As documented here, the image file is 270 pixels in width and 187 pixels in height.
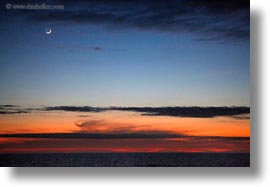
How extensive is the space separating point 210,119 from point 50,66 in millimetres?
1290

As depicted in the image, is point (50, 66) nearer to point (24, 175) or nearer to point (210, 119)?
point (24, 175)

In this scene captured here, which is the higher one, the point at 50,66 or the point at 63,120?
the point at 50,66

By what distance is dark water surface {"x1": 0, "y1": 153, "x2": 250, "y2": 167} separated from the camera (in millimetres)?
3133

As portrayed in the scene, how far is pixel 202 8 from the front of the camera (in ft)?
10.7

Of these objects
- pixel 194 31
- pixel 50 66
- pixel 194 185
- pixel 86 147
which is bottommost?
pixel 194 185

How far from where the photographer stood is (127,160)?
3180 millimetres

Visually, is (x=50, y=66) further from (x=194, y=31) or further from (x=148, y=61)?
Result: (x=194, y=31)

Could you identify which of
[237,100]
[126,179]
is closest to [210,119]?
[237,100]

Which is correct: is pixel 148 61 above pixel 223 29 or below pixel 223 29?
below

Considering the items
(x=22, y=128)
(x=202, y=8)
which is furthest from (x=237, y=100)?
(x=22, y=128)

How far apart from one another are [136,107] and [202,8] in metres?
0.92

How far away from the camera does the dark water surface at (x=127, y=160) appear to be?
3.13 m

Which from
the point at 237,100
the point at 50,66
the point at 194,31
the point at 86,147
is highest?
the point at 194,31

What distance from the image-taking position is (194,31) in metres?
3.26
